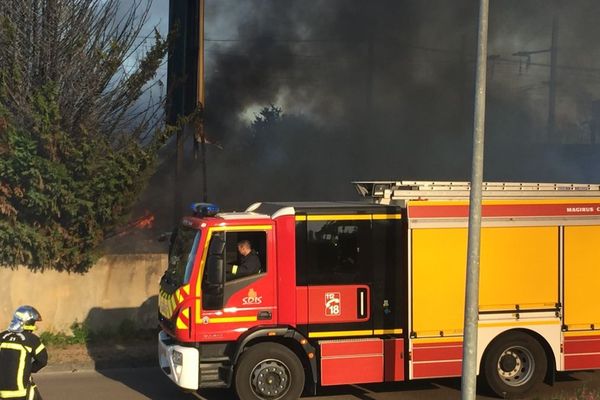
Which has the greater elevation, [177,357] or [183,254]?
[183,254]

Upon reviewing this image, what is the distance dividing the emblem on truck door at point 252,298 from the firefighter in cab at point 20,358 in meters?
1.77

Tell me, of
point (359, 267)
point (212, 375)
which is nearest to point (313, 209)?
point (359, 267)

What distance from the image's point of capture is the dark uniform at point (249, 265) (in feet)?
17.1

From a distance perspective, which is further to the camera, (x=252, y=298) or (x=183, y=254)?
(x=183, y=254)

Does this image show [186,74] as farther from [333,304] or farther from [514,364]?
[514,364]

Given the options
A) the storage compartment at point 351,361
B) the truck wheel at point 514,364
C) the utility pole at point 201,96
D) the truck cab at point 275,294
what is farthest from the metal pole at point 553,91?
the storage compartment at point 351,361

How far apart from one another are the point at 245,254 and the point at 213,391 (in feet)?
5.22

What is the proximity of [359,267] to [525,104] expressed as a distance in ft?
38.0

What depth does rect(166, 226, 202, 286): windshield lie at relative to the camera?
518cm

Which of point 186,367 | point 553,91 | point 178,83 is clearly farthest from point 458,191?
point 553,91

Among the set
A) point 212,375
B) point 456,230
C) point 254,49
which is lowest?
point 212,375

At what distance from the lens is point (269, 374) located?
514 cm

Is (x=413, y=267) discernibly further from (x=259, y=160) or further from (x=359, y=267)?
(x=259, y=160)

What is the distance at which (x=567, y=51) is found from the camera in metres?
15.2
